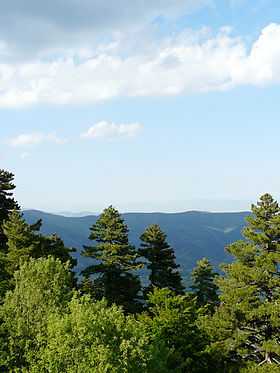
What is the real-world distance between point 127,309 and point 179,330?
13.4 m

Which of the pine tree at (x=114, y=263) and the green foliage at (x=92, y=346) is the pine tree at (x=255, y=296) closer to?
the pine tree at (x=114, y=263)

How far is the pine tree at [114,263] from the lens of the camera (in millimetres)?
48938

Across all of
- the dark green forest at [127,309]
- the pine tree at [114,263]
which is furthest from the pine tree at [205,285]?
the pine tree at [114,263]

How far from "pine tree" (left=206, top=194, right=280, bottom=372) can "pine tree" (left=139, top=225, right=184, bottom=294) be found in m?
11.8

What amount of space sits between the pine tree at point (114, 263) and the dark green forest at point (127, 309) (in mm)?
105

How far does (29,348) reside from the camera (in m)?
29.9

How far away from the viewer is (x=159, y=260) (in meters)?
54.4

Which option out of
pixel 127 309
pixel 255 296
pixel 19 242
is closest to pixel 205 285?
pixel 127 309

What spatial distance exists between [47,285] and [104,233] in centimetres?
1749

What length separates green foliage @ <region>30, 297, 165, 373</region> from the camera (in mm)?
25625

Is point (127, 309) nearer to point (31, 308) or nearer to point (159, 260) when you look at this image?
point (159, 260)

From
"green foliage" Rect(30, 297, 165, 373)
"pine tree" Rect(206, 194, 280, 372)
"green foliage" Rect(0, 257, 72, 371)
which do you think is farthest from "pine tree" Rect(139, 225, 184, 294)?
"green foliage" Rect(30, 297, 165, 373)

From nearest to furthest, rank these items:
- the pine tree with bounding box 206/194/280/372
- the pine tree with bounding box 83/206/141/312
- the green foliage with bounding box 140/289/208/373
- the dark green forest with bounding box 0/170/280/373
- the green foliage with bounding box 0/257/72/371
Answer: the dark green forest with bounding box 0/170/280/373, the green foliage with bounding box 0/257/72/371, the green foliage with bounding box 140/289/208/373, the pine tree with bounding box 206/194/280/372, the pine tree with bounding box 83/206/141/312

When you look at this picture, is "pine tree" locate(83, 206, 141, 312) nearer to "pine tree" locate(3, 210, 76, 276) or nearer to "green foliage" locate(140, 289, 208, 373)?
"pine tree" locate(3, 210, 76, 276)
